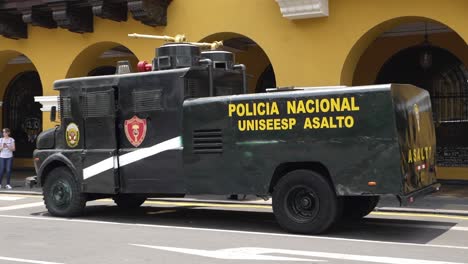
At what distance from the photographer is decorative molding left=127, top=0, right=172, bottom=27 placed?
48.9 ft

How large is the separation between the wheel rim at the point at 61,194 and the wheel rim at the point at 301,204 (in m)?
4.35

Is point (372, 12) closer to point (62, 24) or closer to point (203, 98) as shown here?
point (203, 98)

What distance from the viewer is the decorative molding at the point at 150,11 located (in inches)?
587

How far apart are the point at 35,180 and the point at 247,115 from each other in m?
4.93

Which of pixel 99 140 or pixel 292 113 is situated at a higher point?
pixel 292 113

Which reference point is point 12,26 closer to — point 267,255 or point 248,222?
point 248,222

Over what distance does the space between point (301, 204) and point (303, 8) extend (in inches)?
227

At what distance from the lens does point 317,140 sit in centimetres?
880

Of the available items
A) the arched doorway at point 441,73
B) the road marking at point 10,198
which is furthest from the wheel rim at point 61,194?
the arched doorway at point 441,73

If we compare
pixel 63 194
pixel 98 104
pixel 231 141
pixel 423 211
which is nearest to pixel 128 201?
pixel 63 194

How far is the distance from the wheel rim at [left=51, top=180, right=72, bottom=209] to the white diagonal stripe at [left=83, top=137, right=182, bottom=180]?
510mm

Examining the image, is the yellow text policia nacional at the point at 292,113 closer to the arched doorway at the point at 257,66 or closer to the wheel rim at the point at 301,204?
the wheel rim at the point at 301,204

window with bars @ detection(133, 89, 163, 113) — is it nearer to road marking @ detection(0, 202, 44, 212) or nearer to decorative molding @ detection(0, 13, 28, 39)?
road marking @ detection(0, 202, 44, 212)

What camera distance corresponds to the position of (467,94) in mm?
16656
